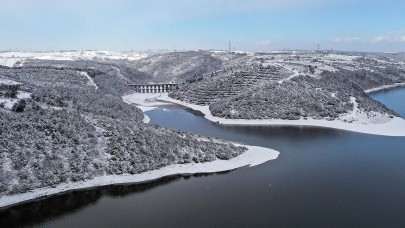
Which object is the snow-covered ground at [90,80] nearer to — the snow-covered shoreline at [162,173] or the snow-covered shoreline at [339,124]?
the snow-covered shoreline at [339,124]

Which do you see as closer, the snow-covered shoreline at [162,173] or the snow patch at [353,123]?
the snow-covered shoreline at [162,173]

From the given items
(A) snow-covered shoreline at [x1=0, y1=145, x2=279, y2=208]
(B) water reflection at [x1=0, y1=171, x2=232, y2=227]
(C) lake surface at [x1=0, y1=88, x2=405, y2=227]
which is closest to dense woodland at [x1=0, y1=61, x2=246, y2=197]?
(A) snow-covered shoreline at [x1=0, y1=145, x2=279, y2=208]

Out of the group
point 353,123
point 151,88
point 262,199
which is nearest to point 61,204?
point 262,199

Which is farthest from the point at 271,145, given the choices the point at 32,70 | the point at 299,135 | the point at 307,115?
the point at 32,70

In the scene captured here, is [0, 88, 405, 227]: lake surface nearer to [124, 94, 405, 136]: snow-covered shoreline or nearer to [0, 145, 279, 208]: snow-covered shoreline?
[0, 145, 279, 208]: snow-covered shoreline

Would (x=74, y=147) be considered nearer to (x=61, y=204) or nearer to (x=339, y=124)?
(x=61, y=204)

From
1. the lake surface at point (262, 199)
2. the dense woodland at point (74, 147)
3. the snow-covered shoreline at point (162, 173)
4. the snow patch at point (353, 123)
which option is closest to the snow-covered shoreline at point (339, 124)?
the snow patch at point (353, 123)
